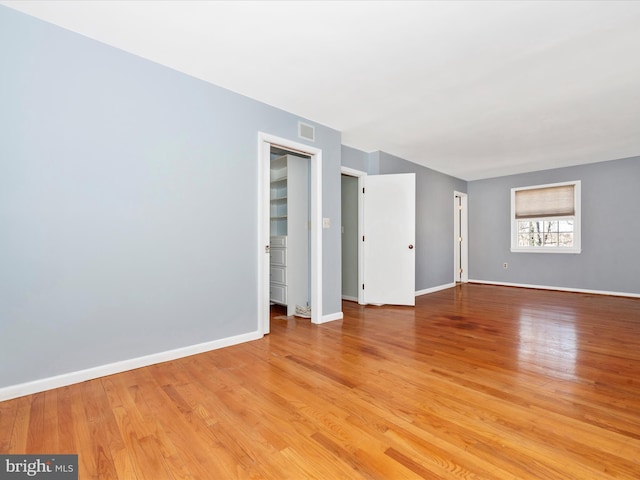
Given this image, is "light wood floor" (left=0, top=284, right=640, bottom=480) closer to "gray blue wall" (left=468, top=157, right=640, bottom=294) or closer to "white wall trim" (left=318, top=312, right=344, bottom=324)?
"white wall trim" (left=318, top=312, right=344, bottom=324)

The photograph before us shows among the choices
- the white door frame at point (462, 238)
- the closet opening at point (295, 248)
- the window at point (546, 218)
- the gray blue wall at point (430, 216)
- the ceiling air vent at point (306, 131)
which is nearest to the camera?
the ceiling air vent at point (306, 131)

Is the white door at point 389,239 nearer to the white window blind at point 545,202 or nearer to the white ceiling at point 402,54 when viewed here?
the white ceiling at point 402,54

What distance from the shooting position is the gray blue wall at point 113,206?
2.08 metres

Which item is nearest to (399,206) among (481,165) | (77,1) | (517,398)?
(481,165)

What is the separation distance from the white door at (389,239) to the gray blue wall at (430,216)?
44 centimetres

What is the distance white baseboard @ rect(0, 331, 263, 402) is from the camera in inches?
80.7

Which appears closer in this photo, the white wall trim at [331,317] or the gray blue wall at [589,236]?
the white wall trim at [331,317]

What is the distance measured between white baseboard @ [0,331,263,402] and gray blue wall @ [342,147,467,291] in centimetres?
349

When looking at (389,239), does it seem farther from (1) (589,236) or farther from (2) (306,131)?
(1) (589,236)

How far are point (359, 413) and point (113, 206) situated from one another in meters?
2.31

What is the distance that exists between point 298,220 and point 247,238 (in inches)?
49.4

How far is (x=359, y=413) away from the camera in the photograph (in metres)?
1.84

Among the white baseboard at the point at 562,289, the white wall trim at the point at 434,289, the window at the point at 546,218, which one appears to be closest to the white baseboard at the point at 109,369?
the white wall trim at the point at 434,289

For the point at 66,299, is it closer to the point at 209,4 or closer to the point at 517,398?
the point at 209,4
